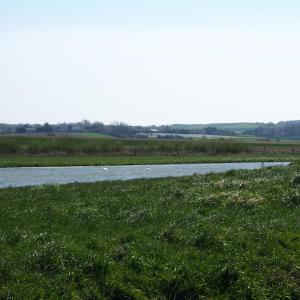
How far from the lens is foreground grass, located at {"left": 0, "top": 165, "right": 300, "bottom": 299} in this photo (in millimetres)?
11242

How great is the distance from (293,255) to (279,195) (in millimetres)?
7014

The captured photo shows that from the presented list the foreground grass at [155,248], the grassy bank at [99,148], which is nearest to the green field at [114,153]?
the grassy bank at [99,148]

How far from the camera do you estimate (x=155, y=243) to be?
13656 mm

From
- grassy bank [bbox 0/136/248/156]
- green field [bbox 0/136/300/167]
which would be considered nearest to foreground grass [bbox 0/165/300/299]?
green field [bbox 0/136/300/167]

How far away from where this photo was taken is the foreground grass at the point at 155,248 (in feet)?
36.9

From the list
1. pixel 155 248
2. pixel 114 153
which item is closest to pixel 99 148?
pixel 114 153

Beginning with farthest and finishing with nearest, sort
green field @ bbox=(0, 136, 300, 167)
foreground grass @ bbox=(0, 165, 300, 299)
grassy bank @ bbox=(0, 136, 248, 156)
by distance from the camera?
grassy bank @ bbox=(0, 136, 248, 156), green field @ bbox=(0, 136, 300, 167), foreground grass @ bbox=(0, 165, 300, 299)

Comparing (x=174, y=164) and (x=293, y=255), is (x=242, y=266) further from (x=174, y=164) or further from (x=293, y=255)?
(x=174, y=164)

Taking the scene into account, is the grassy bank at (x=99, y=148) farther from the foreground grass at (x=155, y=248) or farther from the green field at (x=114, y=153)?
the foreground grass at (x=155, y=248)

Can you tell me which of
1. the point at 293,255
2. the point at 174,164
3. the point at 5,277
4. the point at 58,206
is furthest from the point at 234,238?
the point at 174,164

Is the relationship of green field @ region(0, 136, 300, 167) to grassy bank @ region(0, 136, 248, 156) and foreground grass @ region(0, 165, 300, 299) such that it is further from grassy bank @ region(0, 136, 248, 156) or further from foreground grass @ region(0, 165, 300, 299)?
foreground grass @ region(0, 165, 300, 299)

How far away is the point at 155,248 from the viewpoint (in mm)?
13164

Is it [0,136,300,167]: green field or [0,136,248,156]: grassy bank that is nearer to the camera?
[0,136,300,167]: green field

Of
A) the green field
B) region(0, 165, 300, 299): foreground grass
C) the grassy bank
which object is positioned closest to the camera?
region(0, 165, 300, 299): foreground grass
